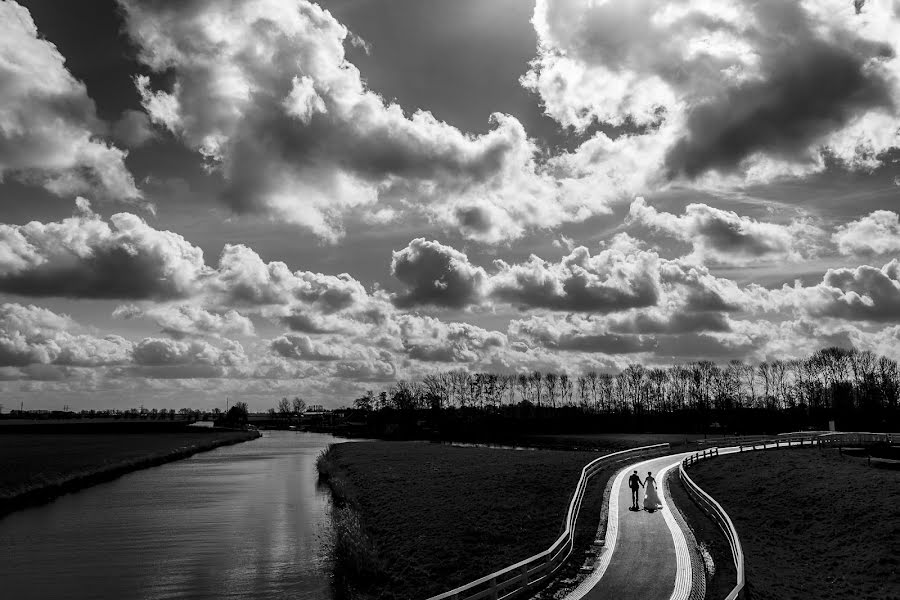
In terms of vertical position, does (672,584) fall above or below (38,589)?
above

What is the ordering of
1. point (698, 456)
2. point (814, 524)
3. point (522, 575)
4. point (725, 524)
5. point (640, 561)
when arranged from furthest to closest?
point (698, 456) → point (814, 524) → point (725, 524) → point (640, 561) → point (522, 575)

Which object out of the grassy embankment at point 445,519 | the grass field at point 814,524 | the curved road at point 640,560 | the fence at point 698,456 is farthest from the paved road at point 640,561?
the fence at point 698,456

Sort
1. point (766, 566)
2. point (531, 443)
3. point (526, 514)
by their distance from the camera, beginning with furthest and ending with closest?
point (531, 443)
point (526, 514)
point (766, 566)

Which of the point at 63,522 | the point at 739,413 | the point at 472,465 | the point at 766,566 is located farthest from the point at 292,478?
the point at 739,413

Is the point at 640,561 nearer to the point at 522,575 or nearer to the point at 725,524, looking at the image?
the point at 522,575

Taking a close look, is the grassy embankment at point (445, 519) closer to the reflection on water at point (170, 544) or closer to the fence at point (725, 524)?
the reflection on water at point (170, 544)

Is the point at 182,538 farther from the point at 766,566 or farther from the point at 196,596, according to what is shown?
the point at 766,566

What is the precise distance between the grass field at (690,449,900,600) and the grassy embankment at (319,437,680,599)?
811cm

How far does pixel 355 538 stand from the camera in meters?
35.1

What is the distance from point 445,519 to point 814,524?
20.6 m

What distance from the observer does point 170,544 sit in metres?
38.0

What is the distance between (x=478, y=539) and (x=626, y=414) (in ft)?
548

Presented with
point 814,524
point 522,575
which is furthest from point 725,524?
point 522,575

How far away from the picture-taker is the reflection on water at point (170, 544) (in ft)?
96.1
